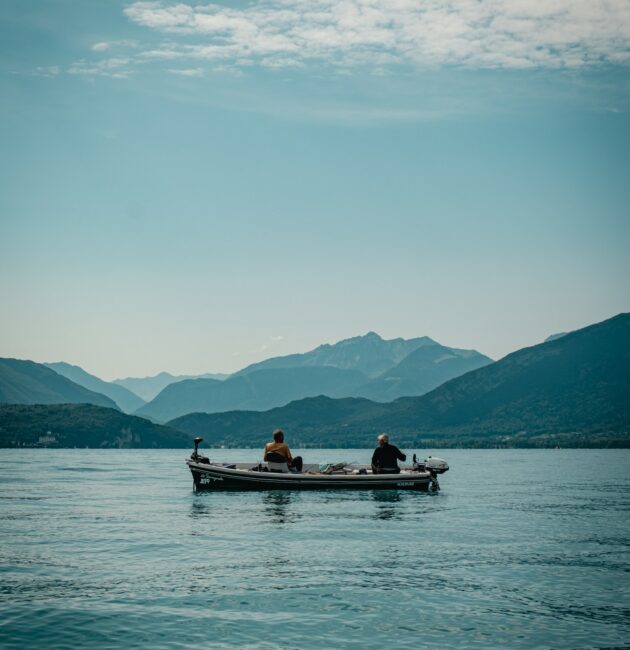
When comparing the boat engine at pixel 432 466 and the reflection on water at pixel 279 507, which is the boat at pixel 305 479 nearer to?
the reflection on water at pixel 279 507

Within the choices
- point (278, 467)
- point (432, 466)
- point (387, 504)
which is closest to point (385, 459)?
point (432, 466)

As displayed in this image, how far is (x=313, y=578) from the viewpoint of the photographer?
21859 mm

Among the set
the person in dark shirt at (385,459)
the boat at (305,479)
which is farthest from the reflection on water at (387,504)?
the person in dark shirt at (385,459)

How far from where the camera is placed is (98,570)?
2297 centimetres

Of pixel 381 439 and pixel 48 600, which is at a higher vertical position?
pixel 381 439

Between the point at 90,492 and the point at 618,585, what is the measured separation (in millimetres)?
44815

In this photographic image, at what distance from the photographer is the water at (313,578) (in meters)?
Result: 16.3

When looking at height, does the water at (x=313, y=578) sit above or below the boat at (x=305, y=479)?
below

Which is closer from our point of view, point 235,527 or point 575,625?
point 575,625

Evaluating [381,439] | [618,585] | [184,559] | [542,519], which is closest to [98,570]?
[184,559]

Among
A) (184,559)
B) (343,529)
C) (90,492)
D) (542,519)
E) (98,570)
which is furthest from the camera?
(90,492)

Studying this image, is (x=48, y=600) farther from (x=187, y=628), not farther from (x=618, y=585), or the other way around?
(x=618, y=585)

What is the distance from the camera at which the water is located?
53.4 ft

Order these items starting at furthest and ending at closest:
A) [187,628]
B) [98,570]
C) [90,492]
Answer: [90,492] < [98,570] < [187,628]
